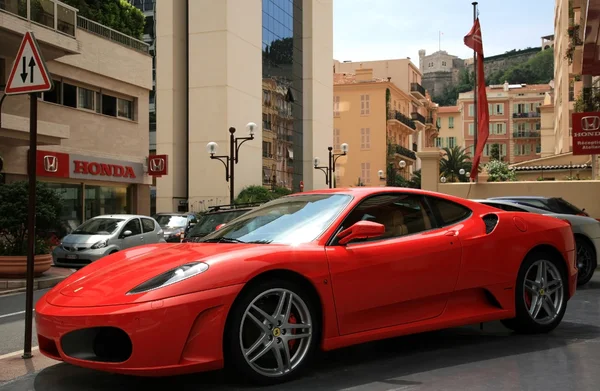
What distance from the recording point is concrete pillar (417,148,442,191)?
76.2ft

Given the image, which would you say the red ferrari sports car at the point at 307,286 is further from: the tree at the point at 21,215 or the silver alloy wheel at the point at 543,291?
the tree at the point at 21,215

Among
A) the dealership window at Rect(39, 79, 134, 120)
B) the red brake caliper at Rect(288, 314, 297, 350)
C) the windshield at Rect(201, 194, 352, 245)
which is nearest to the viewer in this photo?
the red brake caliper at Rect(288, 314, 297, 350)

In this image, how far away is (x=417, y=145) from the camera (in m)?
90.6

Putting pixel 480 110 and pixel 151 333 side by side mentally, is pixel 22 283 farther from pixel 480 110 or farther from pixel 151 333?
pixel 480 110

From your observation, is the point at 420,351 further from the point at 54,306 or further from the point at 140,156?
the point at 140,156

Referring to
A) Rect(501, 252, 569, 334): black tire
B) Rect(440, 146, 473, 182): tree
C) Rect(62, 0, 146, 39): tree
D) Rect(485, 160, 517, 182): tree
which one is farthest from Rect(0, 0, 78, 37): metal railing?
Rect(440, 146, 473, 182): tree

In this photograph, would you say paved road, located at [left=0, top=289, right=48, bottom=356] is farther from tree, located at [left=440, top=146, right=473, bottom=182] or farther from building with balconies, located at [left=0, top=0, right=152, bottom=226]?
tree, located at [left=440, top=146, right=473, bottom=182]

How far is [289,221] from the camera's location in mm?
5379

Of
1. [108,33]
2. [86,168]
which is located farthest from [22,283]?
[108,33]

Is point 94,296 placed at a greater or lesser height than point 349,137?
lesser

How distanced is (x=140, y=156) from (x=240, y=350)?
93.3ft

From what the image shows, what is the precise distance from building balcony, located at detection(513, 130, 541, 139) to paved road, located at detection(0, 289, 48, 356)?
105 m

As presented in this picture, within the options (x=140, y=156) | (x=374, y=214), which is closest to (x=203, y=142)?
(x=140, y=156)

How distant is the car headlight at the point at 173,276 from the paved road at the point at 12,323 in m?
2.79
